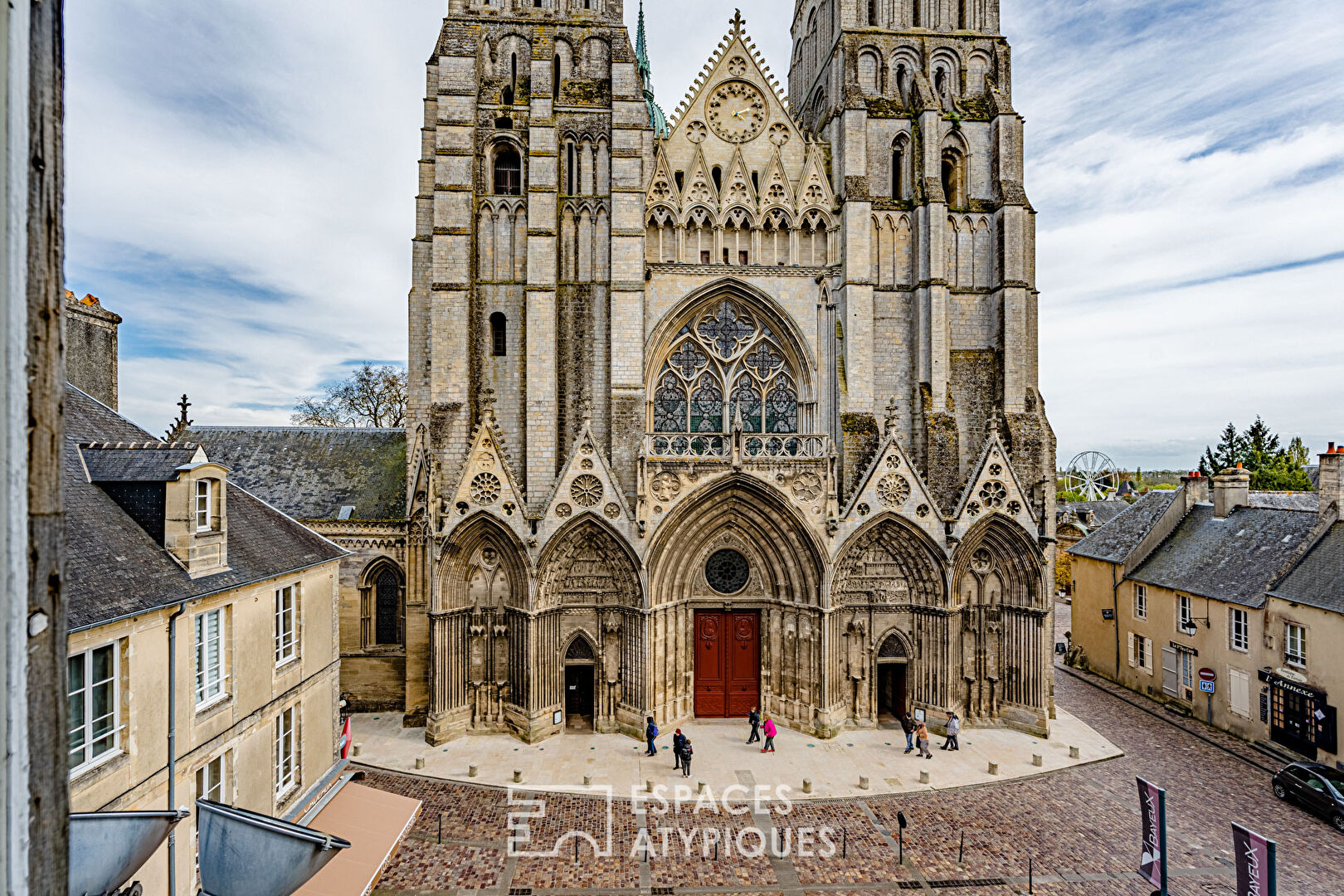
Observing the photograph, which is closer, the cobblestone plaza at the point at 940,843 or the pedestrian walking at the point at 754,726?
the cobblestone plaza at the point at 940,843

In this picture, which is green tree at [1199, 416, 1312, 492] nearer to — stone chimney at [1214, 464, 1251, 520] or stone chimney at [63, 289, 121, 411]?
stone chimney at [1214, 464, 1251, 520]

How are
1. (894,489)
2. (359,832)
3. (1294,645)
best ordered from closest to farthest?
(359,832) → (1294,645) → (894,489)

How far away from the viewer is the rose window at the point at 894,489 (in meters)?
20.5

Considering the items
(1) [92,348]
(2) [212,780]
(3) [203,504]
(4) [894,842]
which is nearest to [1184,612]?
(4) [894,842]

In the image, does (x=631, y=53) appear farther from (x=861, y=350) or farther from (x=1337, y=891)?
(x=1337, y=891)

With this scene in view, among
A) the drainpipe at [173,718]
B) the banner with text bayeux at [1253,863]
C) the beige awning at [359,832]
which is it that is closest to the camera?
the banner with text bayeux at [1253,863]

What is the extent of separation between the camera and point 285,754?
46.5 ft

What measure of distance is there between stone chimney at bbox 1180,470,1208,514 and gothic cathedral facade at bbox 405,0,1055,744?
9.21m

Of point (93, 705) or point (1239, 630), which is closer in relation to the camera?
point (93, 705)

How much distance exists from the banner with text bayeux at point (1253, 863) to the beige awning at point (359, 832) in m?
13.9

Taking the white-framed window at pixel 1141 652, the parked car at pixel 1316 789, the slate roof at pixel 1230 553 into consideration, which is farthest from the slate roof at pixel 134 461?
the white-framed window at pixel 1141 652

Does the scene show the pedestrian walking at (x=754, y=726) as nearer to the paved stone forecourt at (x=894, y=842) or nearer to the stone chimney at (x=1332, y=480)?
the paved stone forecourt at (x=894, y=842)

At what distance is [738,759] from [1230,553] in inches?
703

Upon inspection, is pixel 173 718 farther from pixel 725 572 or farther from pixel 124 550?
pixel 725 572
